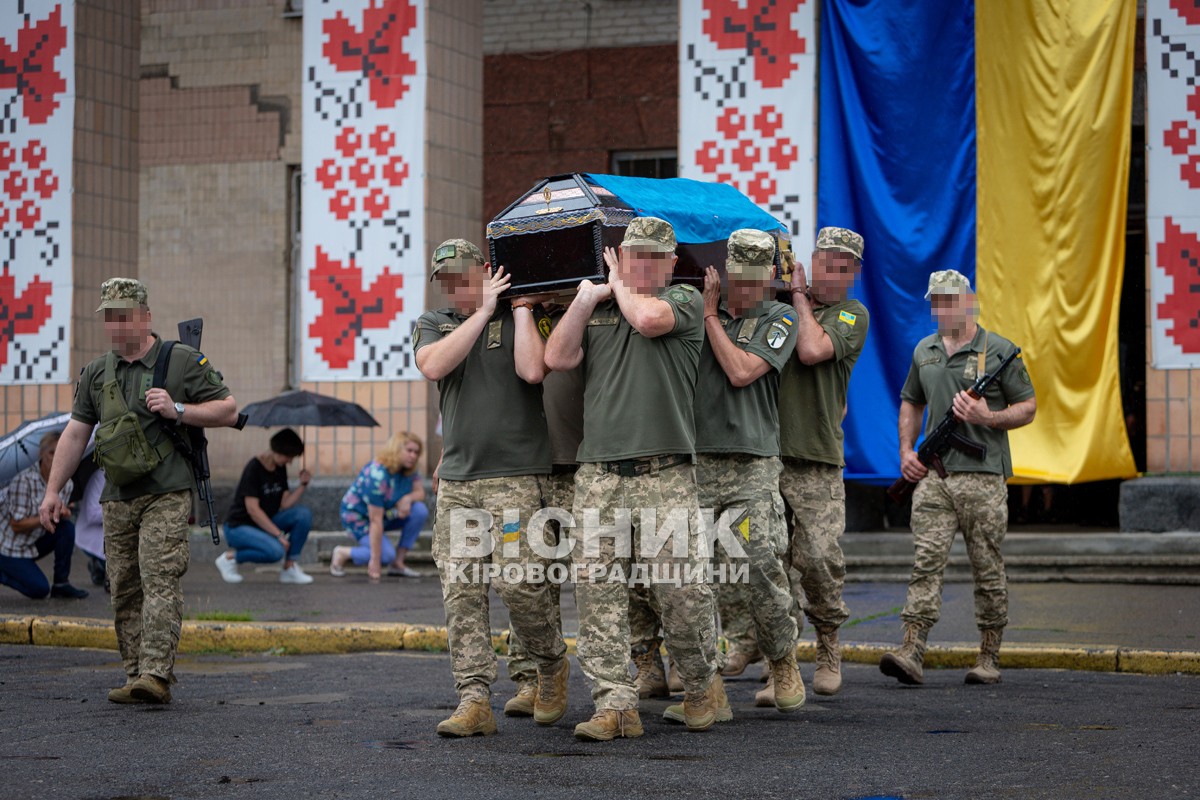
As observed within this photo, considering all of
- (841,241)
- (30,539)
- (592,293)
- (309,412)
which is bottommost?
(30,539)

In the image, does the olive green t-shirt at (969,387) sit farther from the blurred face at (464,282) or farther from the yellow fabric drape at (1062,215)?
the yellow fabric drape at (1062,215)

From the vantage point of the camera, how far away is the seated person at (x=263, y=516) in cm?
1451

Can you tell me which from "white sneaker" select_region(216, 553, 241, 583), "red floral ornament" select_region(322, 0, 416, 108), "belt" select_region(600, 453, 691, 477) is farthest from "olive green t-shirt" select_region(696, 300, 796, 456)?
"red floral ornament" select_region(322, 0, 416, 108)

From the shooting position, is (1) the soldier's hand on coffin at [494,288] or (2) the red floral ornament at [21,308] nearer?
(1) the soldier's hand on coffin at [494,288]

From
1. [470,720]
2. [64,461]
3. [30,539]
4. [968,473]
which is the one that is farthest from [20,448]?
[968,473]

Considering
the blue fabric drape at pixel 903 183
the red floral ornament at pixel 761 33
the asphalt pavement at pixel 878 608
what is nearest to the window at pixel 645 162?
the red floral ornament at pixel 761 33

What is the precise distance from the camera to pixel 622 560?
6.73 meters

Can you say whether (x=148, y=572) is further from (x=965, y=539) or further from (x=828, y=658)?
(x=965, y=539)

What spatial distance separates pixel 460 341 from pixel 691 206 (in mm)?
1651

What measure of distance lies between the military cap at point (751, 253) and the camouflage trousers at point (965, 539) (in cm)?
207

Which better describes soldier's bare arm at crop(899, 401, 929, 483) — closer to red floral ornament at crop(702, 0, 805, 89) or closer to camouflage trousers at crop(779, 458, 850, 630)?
camouflage trousers at crop(779, 458, 850, 630)

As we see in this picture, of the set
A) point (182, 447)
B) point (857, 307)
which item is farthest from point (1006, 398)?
point (182, 447)

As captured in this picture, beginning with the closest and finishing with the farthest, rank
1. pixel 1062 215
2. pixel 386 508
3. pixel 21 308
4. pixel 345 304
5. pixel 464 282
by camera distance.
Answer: pixel 464 282 < pixel 1062 215 < pixel 386 508 < pixel 345 304 < pixel 21 308

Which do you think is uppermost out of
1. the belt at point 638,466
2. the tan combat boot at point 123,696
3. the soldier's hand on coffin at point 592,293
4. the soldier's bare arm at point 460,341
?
the soldier's hand on coffin at point 592,293
